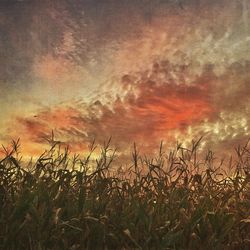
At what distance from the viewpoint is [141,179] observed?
5277 mm

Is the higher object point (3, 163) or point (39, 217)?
point (3, 163)

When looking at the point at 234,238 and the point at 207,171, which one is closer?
the point at 234,238

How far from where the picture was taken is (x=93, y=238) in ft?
13.9

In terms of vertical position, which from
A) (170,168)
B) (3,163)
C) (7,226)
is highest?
(170,168)

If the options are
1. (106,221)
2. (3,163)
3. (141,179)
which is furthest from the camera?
(141,179)

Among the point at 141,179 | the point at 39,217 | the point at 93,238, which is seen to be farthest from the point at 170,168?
the point at 39,217

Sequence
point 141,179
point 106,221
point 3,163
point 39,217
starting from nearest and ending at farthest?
point 39,217, point 106,221, point 3,163, point 141,179

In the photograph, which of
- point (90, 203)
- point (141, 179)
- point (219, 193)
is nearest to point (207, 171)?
point (219, 193)

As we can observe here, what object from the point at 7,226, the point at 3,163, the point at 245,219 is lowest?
the point at 7,226

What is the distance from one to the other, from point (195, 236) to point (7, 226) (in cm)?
165

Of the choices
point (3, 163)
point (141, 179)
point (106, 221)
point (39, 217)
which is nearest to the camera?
point (39, 217)

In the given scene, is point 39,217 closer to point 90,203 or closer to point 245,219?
point 90,203

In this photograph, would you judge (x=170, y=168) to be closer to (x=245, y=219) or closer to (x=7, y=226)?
(x=245, y=219)

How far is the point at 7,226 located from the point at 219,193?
95.2 inches
